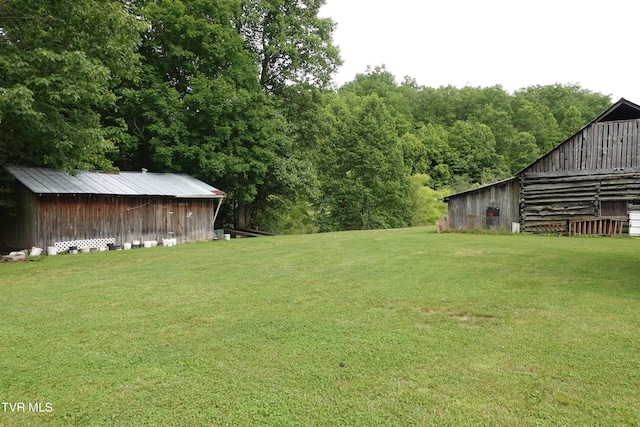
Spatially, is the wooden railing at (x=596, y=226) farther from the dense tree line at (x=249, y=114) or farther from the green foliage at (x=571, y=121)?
the green foliage at (x=571, y=121)

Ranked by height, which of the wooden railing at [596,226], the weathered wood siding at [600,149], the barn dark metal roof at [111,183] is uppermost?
the weathered wood siding at [600,149]

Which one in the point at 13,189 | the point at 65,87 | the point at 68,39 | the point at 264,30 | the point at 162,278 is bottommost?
the point at 162,278

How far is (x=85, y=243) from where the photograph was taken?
53.7 ft

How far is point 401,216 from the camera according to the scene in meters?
42.2

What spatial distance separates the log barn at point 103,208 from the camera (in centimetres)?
1535

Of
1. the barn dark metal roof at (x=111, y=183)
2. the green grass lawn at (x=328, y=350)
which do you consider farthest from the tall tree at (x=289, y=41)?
the green grass lawn at (x=328, y=350)

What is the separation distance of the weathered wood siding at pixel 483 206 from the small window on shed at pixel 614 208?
381cm

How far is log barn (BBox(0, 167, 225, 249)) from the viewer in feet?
50.3

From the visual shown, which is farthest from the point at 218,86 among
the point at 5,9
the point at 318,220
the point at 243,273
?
the point at 318,220

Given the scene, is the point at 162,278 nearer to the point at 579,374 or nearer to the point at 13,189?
the point at 579,374

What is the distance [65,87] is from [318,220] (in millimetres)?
30240

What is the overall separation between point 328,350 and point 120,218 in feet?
52.4

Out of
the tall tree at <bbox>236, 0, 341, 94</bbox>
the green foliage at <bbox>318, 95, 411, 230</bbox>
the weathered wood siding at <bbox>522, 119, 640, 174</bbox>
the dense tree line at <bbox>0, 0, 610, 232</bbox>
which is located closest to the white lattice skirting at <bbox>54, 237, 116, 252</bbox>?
the dense tree line at <bbox>0, 0, 610, 232</bbox>

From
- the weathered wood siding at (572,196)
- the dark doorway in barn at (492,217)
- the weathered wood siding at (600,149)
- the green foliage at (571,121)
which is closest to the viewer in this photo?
the weathered wood siding at (600,149)
